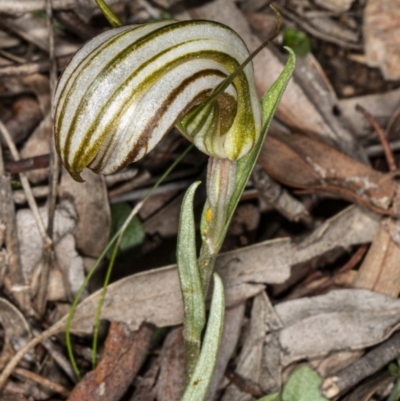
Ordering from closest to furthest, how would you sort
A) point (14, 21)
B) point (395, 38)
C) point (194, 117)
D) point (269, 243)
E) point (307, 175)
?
1. point (194, 117)
2. point (269, 243)
3. point (307, 175)
4. point (14, 21)
5. point (395, 38)

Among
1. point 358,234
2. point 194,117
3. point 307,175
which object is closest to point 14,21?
point 307,175

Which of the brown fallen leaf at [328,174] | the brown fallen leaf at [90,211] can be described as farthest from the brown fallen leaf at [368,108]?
the brown fallen leaf at [90,211]

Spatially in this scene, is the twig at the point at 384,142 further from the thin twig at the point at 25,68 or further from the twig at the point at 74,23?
the thin twig at the point at 25,68

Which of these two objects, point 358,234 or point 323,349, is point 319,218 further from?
point 323,349

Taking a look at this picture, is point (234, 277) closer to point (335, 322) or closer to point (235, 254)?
point (235, 254)

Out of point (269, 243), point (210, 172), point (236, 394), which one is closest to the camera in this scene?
point (210, 172)

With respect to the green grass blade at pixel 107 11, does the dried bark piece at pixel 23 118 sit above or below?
below

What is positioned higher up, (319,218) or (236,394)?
(319,218)
